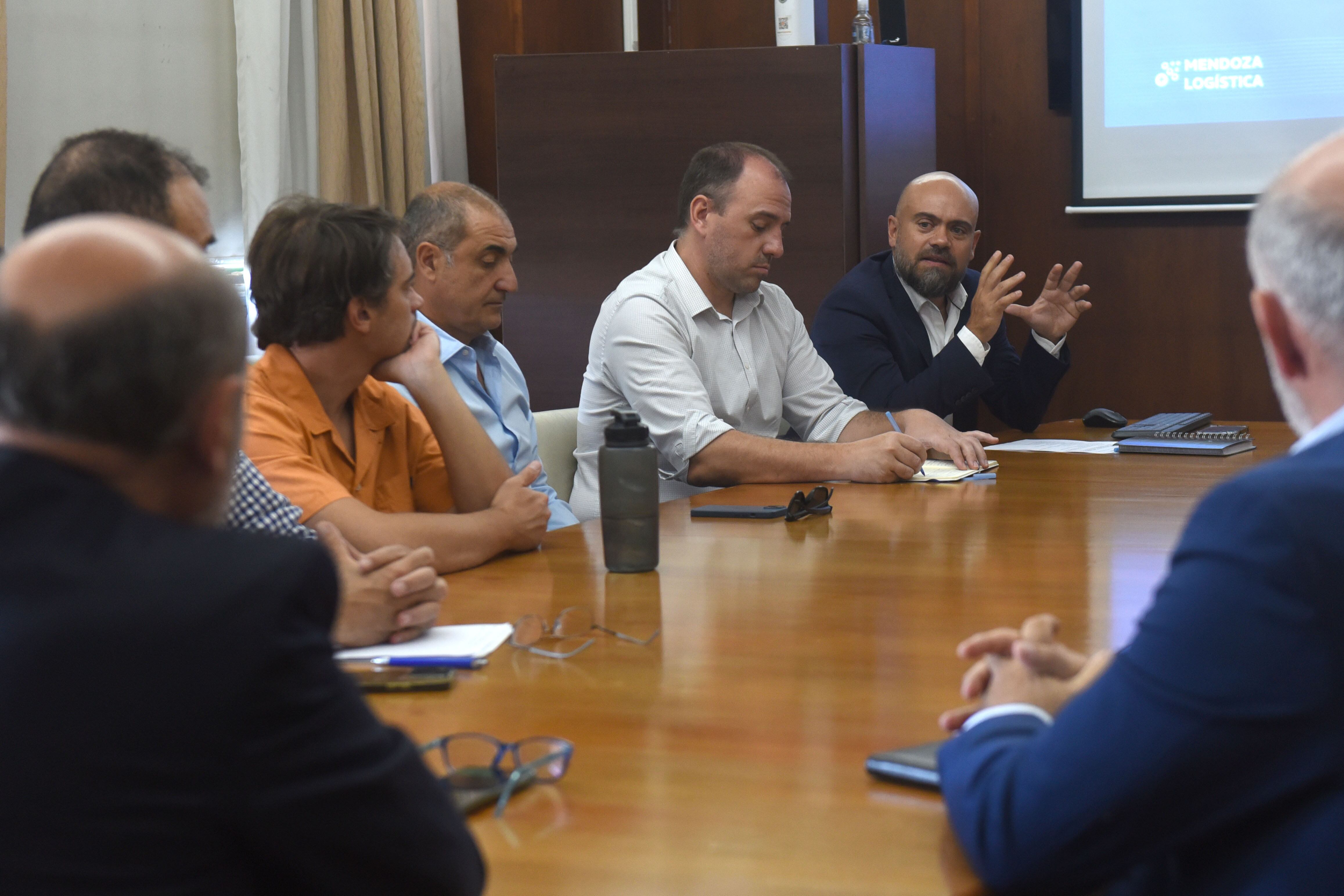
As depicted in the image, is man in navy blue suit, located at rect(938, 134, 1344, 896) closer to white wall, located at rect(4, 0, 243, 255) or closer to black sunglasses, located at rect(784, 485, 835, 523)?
black sunglasses, located at rect(784, 485, 835, 523)

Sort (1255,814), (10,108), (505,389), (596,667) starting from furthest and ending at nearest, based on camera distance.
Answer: (10,108) → (505,389) → (596,667) → (1255,814)

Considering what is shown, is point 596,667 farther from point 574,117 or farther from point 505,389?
point 574,117

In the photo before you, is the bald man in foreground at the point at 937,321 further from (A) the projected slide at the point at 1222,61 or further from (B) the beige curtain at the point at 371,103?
(B) the beige curtain at the point at 371,103

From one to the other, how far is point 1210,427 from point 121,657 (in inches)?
125

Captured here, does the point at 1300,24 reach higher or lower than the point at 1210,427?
higher

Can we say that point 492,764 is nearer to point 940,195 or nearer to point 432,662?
point 432,662

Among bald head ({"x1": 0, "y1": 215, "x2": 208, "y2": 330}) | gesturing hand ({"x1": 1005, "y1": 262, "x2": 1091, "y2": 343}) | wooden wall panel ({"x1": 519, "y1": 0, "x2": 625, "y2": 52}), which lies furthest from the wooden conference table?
wooden wall panel ({"x1": 519, "y1": 0, "x2": 625, "y2": 52})

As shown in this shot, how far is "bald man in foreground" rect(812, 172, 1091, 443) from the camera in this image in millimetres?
3391

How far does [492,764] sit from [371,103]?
3191 millimetres

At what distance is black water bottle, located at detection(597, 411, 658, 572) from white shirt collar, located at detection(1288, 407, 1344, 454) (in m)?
1.05

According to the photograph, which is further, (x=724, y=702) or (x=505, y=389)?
(x=505, y=389)

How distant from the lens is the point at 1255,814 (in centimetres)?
83

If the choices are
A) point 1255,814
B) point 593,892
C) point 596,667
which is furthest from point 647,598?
point 1255,814

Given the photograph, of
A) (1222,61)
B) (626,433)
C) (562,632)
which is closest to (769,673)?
(562,632)
